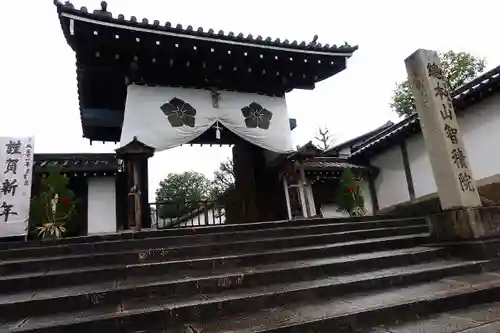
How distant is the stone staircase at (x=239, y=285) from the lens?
8.63ft

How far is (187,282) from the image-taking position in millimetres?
3256

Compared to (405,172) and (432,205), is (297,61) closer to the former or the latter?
(432,205)

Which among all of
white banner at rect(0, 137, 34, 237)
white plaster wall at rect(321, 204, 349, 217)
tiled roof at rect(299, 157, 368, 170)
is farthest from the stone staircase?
white plaster wall at rect(321, 204, 349, 217)

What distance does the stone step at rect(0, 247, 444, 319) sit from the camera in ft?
9.42

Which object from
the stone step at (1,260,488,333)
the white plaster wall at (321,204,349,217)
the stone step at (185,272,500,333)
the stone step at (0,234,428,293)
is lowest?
the stone step at (185,272,500,333)

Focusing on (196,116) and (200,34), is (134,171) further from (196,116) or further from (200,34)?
(200,34)

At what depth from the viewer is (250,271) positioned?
143 inches

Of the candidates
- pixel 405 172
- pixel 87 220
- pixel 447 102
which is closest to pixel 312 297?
pixel 447 102

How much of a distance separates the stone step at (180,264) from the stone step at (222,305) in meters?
0.64

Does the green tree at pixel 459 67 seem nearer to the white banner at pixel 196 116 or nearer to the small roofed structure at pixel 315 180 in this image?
the small roofed structure at pixel 315 180

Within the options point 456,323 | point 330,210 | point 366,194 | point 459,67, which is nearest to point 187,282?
point 456,323

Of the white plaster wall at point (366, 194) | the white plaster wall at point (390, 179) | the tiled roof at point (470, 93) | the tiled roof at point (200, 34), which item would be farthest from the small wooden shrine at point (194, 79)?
the white plaster wall at point (366, 194)

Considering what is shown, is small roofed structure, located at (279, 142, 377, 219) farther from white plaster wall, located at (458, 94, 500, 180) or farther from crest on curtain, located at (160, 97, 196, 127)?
white plaster wall, located at (458, 94, 500, 180)

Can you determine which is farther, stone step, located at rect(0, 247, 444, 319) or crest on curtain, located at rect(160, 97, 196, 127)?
crest on curtain, located at rect(160, 97, 196, 127)
